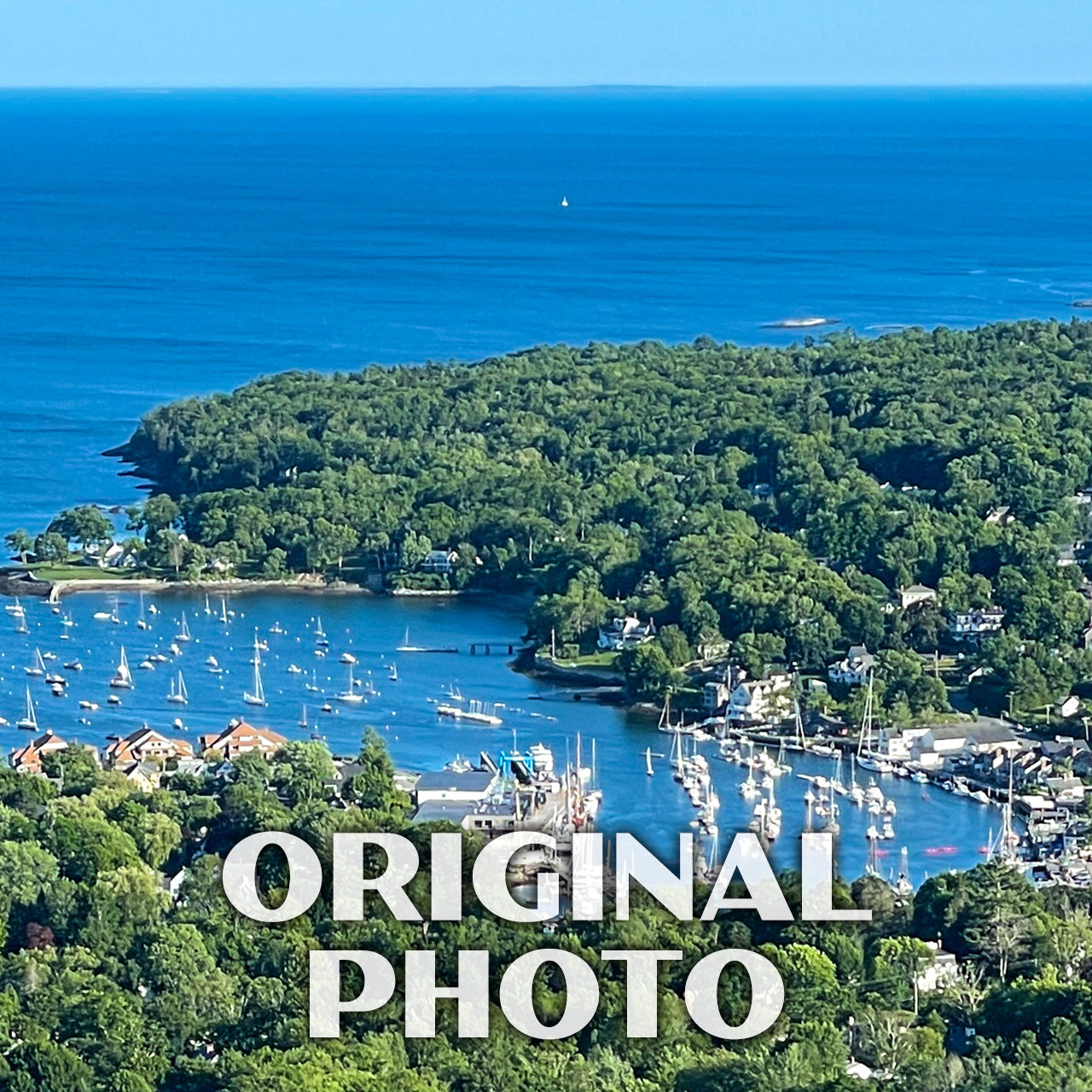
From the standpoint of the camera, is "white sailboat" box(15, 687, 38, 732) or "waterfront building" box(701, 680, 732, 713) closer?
"white sailboat" box(15, 687, 38, 732)

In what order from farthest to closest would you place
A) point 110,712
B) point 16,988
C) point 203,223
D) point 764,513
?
1. point 203,223
2. point 764,513
3. point 110,712
4. point 16,988

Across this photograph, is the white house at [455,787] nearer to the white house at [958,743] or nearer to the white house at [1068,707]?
A: the white house at [958,743]

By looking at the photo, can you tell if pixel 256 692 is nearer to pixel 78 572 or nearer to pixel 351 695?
pixel 351 695

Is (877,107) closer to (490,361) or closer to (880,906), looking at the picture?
(490,361)

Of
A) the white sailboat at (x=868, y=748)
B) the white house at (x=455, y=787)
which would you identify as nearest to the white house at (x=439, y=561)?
the white sailboat at (x=868, y=748)

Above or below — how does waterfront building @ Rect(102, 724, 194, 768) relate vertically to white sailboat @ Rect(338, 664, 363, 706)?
below

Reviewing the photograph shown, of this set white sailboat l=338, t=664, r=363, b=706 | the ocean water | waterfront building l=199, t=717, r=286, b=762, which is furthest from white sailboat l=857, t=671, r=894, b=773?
the ocean water

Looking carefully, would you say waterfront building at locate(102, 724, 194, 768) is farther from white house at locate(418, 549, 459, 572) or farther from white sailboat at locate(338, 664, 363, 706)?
white house at locate(418, 549, 459, 572)

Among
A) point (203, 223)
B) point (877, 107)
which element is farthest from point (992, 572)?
point (877, 107)
